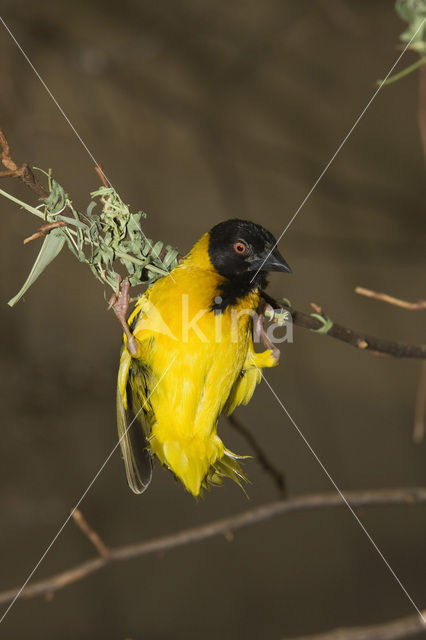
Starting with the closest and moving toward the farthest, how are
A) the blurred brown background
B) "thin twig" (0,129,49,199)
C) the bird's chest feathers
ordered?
"thin twig" (0,129,49,199), the bird's chest feathers, the blurred brown background

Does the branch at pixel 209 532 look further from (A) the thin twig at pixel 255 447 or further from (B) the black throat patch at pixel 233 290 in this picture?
(B) the black throat patch at pixel 233 290

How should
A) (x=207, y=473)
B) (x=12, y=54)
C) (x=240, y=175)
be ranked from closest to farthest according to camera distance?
(x=207, y=473) < (x=12, y=54) < (x=240, y=175)

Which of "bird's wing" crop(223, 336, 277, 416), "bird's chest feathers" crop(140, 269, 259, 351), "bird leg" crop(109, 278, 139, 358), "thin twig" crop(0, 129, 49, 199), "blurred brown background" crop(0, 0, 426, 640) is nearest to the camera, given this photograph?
"thin twig" crop(0, 129, 49, 199)

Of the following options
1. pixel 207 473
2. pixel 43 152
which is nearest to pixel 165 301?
pixel 207 473

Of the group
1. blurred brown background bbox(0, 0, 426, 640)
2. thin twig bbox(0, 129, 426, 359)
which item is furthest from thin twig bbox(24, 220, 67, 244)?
blurred brown background bbox(0, 0, 426, 640)

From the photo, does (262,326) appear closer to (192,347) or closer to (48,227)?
(192,347)

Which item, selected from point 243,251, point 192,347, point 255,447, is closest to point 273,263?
point 243,251

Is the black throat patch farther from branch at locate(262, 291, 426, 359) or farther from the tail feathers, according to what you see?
the tail feathers

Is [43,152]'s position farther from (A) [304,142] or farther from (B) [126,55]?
(A) [304,142]

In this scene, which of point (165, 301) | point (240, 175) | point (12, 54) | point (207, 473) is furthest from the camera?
point (240, 175)
